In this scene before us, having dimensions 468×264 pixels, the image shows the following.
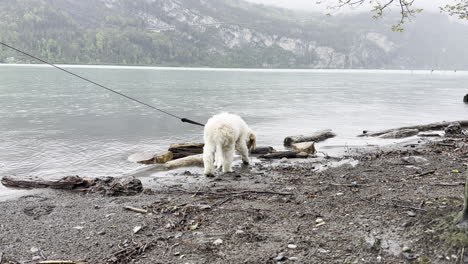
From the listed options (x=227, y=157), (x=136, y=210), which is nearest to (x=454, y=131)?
(x=227, y=157)

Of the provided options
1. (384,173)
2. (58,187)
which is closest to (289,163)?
(384,173)

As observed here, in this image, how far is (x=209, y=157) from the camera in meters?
9.70

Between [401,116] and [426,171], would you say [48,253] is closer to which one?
[426,171]

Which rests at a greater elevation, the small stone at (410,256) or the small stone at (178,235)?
the small stone at (410,256)

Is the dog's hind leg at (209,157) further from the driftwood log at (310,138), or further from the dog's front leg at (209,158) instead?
the driftwood log at (310,138)

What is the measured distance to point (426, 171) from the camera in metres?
8.39

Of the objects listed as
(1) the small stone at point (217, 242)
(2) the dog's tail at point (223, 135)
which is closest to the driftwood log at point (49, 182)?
(2) the dog's tail at point (223, 135)

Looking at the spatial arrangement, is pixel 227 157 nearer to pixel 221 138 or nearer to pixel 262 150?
pixel 221 138

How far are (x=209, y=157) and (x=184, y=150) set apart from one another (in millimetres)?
4051

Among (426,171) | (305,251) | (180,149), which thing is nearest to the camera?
(305,251)

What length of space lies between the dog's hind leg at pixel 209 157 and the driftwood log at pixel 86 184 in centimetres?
204

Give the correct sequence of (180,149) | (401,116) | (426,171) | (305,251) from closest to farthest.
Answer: (305,251) → (426,171) → (180,149) → (401,116)

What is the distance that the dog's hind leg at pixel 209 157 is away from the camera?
31.6ft

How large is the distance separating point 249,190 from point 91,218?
3.16 metres
